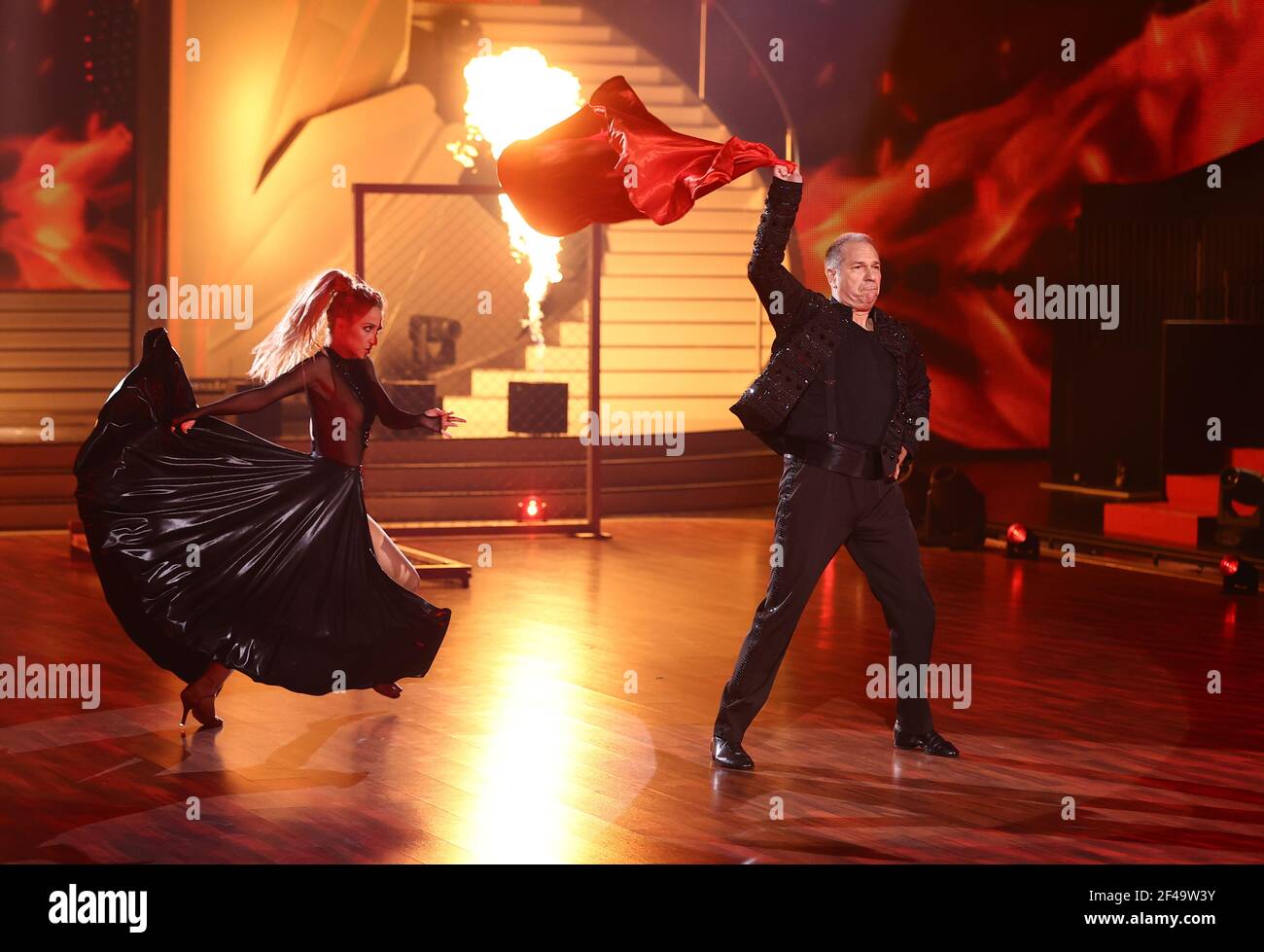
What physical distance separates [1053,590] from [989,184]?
665 cm

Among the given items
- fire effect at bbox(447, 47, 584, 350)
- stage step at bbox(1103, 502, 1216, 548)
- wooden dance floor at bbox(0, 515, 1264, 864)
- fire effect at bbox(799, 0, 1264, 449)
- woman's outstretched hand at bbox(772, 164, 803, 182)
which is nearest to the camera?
wooden dance floor at bbox(0, 515, 1264, 864)

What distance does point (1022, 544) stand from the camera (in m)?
10.0

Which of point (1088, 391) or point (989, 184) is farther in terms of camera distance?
point (989, 184)

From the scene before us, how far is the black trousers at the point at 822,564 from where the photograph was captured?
4.93 m

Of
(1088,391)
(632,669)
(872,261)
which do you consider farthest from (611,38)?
(872,261)

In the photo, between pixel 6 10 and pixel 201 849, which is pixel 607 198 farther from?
pixel 6 10

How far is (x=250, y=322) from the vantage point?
559 inches

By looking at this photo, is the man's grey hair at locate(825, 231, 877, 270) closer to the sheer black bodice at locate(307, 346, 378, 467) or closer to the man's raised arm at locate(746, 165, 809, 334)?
the man's raised arm at locate(746, 165, 809, 334)

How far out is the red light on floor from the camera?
1091 cm

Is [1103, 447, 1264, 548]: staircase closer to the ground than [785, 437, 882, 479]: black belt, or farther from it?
closer to the ground

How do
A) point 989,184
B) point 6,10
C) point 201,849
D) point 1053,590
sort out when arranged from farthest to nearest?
1. point 989,184
2. point 6,10
3. point 1053,590
4. point 201,849

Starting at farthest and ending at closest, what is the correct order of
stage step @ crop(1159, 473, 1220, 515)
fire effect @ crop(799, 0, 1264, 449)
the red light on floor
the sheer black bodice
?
fire effect @ crop(799, 0, 1264, 449), the red light on floor, stage step @ crop(1159, 473, 1220, 515), the sheer black bodice

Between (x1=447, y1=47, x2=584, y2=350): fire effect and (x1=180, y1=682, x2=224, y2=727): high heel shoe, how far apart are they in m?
8.93

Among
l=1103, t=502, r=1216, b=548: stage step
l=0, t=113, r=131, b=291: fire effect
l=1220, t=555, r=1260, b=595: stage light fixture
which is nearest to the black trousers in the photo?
l=1220, t=555, r=1260, b=595: stage light fixture
